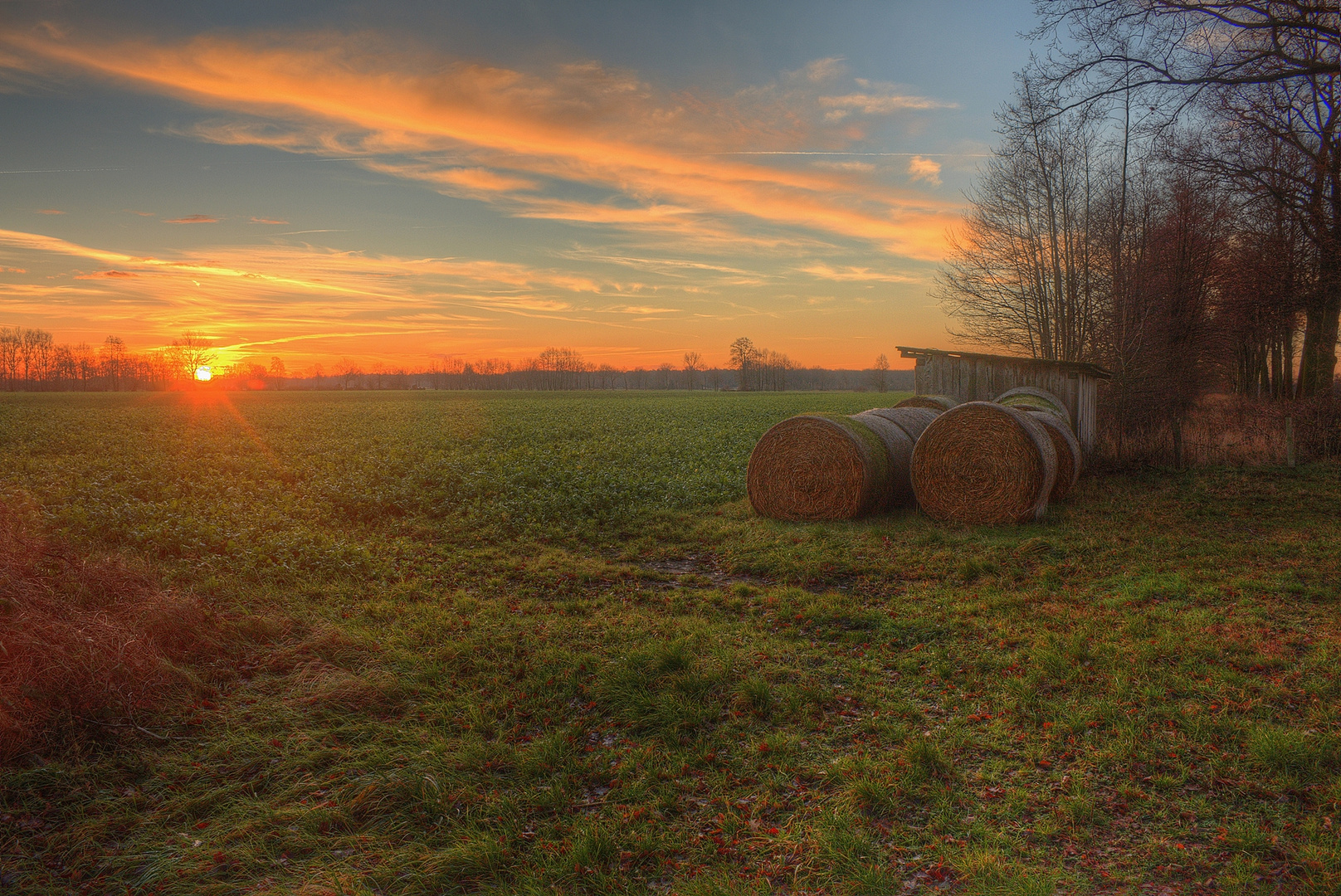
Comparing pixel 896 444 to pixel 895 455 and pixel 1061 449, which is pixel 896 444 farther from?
pixel 1061 449

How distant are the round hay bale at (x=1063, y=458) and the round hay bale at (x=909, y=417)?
6.60 feet

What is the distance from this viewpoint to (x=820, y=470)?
12.0m

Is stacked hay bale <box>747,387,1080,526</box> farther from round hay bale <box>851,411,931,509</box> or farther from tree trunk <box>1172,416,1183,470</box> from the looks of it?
tree trunk <box>1172,416,1183,470</box>

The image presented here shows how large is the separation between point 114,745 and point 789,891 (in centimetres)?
493

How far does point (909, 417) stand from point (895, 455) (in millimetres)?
1868

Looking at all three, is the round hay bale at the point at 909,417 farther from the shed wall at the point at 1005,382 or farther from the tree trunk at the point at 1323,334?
the tree trunk at the point at 1323,334

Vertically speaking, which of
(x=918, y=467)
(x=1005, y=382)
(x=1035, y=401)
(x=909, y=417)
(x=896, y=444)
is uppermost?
(x=1005, y=382)

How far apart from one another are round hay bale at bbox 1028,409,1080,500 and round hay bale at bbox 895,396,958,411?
253 cm

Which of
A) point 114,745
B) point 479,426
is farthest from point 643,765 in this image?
point 479,426

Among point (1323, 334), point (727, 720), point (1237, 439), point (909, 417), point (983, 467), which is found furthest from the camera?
point (1323, 334)

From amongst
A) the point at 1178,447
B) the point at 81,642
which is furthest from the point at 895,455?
the point at 81,642

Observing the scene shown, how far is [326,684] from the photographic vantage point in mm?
5930

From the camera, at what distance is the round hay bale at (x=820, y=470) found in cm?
1178

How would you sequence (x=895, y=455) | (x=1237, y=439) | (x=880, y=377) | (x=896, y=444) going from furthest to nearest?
(x=880, y=377) < (x=1237, y=439) < (x=896, y=444) < (x=895, y=455)
